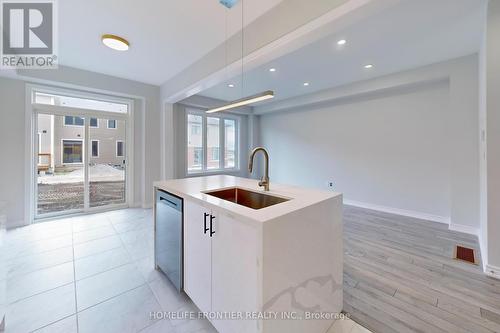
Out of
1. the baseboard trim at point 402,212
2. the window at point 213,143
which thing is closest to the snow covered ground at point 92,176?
the window at point 213,143

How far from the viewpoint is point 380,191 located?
174 inches

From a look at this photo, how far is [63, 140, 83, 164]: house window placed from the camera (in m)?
3.89

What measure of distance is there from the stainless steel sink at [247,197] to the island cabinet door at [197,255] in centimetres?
32

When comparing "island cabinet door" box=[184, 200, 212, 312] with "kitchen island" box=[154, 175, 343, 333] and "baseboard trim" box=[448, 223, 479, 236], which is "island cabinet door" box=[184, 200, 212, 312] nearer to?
"kitchen island" box=[154, 175, 343, 333]

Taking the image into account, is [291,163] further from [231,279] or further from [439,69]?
[231,279]

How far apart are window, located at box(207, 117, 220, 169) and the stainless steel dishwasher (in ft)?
13.6

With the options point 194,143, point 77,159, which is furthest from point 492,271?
point 77,159

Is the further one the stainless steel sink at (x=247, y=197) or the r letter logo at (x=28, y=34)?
the r letter logo at (x=28, y=34)

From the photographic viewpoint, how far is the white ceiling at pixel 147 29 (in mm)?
2150

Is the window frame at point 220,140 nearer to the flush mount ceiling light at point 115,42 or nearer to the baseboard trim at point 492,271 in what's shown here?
the flush mount ceiling light at point 115,42

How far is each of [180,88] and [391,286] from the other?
4.31 meters

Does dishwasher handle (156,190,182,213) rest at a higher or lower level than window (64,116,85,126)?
lower

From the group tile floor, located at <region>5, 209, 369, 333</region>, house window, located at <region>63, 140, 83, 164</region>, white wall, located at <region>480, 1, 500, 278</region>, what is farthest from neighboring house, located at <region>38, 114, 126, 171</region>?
white wall, located at <region>480, 1, 500, 278</region>

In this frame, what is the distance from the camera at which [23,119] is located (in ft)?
11.1
